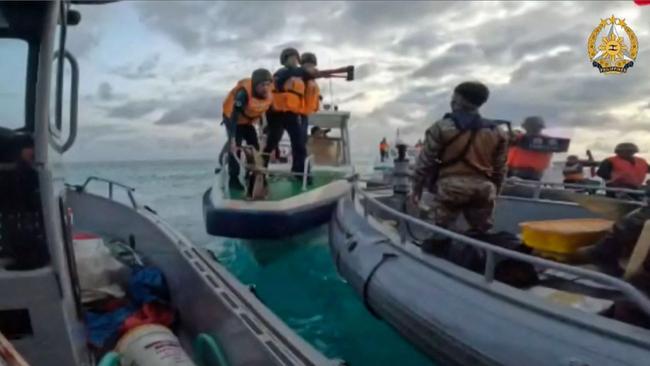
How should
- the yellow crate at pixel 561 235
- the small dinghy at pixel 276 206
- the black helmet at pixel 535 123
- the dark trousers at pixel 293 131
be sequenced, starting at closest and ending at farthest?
the yellow crate at pixel 561 235
the small dinghy at pixel 276 206
the black helmet at pixel 535 123
the dark trousers at pixel 293 131

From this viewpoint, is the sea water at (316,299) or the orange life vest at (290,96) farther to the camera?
the orange life vest at (290,96)

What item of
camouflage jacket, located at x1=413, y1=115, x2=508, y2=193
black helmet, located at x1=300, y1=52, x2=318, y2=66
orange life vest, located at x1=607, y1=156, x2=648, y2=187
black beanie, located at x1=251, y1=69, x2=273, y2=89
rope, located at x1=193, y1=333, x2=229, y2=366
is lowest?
rope, located at x1=193, y1=333, x2=229, y2=366

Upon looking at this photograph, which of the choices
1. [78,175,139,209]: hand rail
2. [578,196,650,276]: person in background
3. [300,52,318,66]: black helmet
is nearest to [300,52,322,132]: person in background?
[300,52,318,66]: black helmet

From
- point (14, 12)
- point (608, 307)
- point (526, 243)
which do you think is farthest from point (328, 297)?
point (14, 12)

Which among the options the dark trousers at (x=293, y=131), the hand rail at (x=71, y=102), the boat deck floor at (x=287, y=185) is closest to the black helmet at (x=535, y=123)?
the boat deck floor at (x=287, y=185)

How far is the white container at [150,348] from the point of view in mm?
2914

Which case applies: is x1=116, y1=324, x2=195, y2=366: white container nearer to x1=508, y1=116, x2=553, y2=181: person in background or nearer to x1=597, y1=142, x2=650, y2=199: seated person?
x1=597, y1=142, x2=650, y2=199: seated person

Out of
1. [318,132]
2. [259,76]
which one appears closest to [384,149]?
[318,132]

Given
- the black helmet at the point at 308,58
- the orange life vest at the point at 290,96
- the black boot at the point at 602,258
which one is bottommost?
the black boot at the point at 602,258

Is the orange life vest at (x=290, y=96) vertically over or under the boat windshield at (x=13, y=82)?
over

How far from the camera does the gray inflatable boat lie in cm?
239

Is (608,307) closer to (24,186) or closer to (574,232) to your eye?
(574,232)

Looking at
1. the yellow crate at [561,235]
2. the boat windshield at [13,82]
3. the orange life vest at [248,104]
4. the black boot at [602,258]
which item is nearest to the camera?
the boat windshield at [13,82]

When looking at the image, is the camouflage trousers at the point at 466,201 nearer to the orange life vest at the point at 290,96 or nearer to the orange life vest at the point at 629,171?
the orange life vest at the point at 629,171
